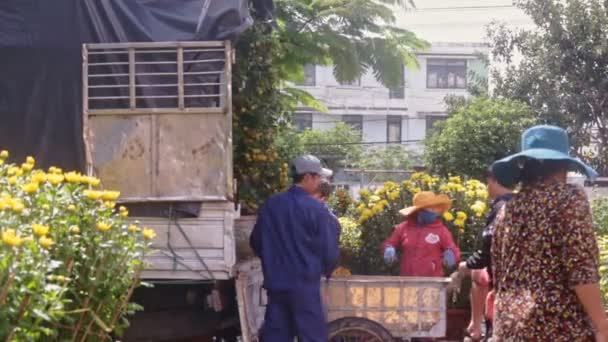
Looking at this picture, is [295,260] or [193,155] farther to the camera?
[295,260]

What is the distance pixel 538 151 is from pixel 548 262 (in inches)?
20.3

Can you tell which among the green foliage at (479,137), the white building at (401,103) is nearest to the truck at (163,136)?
the green foliage at (479,137)

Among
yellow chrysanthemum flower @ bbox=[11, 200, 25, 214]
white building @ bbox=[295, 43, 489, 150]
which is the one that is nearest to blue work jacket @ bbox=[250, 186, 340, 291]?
yellow chrysanthemum flower @ bbox=[11, 200, 25, 214]

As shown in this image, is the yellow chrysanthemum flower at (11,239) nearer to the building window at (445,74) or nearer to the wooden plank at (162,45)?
the wooden plank at (162,45)

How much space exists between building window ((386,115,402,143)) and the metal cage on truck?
118ft

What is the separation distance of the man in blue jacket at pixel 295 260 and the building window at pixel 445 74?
1385 inches

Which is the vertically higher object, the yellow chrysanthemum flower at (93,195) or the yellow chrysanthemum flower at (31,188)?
the yellow chrysanthemum flower at (31,188)

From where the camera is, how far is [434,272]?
767 cm

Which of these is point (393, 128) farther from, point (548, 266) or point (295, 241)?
point (548, 266)

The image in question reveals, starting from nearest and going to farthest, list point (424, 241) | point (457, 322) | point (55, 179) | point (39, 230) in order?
point (39, 230), point (55, 179), point (424, 241), point (457, 322)

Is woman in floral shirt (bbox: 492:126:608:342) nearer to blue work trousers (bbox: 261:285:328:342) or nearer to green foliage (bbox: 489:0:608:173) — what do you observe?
blue work trousers (bbox: 261:285:328:342)

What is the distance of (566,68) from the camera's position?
19.7 metres

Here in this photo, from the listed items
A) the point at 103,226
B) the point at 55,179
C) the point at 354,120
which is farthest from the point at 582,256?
the point at 354,120

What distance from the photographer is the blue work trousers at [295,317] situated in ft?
21.0
